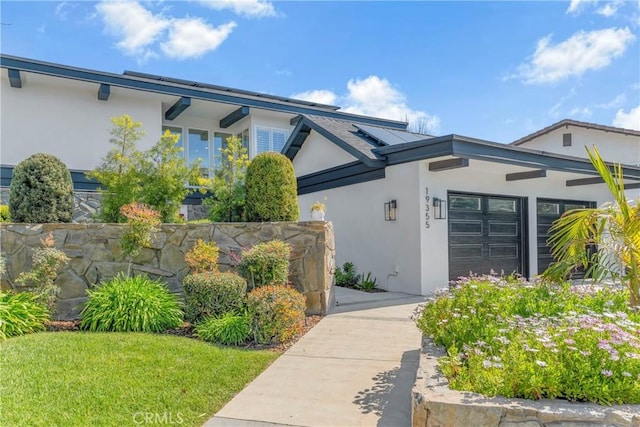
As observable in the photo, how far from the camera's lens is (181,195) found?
782 cm

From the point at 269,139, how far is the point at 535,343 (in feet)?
40.8

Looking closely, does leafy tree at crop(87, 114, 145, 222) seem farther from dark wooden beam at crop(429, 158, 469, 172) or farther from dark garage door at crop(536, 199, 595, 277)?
dark garage door at crop(536, 199, 595, 277)

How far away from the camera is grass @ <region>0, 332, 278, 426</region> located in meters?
3.14

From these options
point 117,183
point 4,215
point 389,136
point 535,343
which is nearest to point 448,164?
point 389,136

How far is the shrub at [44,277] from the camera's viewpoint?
18.3 ft

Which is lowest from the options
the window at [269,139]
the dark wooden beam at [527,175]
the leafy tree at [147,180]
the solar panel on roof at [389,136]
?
the leafy tree at [147,180]

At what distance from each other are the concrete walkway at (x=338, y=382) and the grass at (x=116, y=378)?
24 centimetres

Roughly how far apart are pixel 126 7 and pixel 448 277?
9.19 meters

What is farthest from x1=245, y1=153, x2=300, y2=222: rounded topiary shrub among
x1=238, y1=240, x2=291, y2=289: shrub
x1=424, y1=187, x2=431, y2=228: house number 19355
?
x1=424, y1=187, x2=431, y2=228: house number 19355

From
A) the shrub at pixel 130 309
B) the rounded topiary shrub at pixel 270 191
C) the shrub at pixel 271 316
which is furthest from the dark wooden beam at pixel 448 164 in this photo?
the shrub at pixel 130 309

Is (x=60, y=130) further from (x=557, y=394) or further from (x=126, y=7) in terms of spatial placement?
(x=557, y=394)

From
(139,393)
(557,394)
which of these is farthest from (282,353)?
(557,394)

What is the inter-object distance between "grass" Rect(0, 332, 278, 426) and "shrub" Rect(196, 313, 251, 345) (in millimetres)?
230

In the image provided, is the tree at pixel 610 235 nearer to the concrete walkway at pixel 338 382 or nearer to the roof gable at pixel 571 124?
the concrete walkway at pixel 338 382
